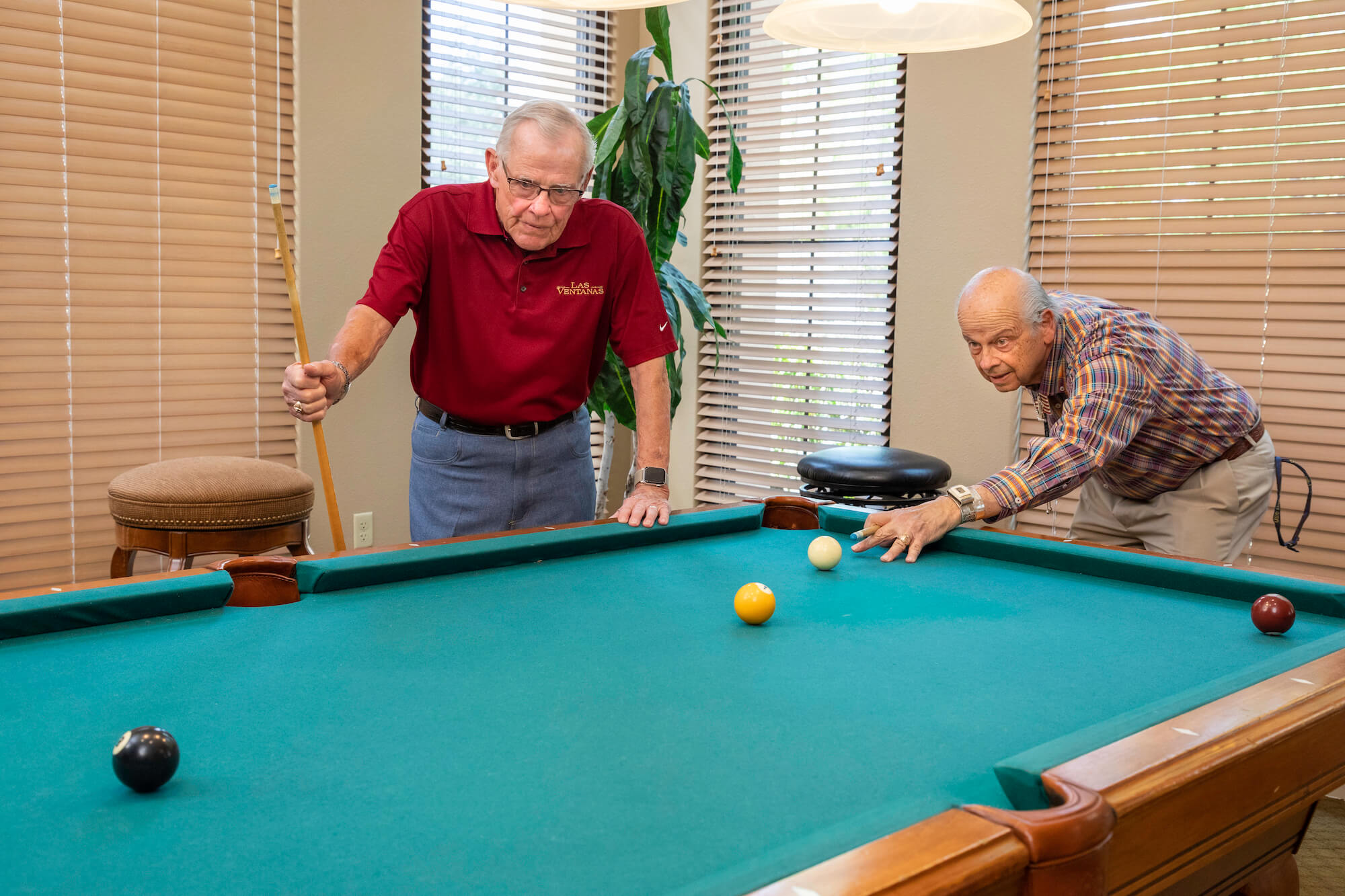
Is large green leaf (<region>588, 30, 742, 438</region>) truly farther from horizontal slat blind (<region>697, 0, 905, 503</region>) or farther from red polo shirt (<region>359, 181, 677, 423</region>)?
red polo shirt (<region>359, 181, 677, 423</region>)

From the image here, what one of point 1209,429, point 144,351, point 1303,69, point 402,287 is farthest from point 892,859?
point 144,351

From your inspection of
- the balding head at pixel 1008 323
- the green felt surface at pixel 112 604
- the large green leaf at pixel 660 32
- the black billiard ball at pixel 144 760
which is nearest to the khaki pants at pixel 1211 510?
the balding head at pixel 1008 323

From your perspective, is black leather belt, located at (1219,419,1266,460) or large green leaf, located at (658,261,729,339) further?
large green leaf, located at (658,261,729,339)

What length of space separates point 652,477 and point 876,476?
1031mm

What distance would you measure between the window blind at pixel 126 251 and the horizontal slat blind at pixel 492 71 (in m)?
0.67

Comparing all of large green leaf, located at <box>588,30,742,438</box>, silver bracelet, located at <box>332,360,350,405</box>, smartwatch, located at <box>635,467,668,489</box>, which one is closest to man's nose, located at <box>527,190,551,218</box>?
silver bracelet, located at <box>332,360,350,405</box>

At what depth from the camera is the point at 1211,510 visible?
2.59 m

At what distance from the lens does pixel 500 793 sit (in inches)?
39.2

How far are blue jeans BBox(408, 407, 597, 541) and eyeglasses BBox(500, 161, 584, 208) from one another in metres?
0.60

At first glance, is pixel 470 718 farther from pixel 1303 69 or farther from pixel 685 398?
pixel 685 398

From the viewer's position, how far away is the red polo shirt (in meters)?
2.46

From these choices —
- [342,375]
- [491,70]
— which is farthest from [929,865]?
[491,70]

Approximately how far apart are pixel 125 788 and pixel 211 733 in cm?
14

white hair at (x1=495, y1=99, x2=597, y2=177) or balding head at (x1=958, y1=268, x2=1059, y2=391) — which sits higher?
white hair at (x1=495, y1=99, x2=597, y2=177)
